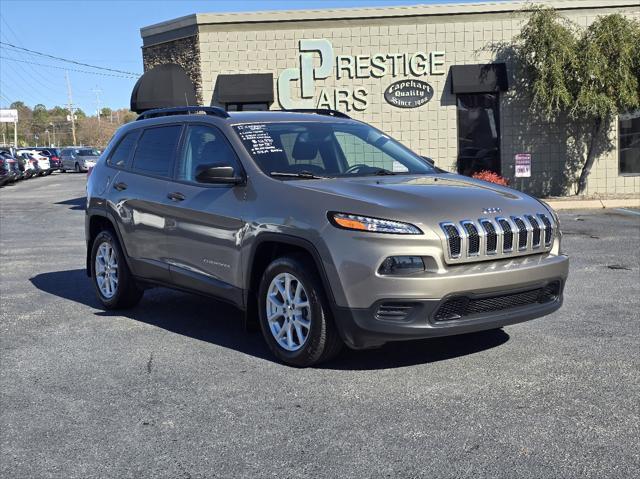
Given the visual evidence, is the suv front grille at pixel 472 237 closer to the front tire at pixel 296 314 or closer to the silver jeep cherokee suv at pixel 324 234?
the silver jeep cherokee suv at pixel 324 234

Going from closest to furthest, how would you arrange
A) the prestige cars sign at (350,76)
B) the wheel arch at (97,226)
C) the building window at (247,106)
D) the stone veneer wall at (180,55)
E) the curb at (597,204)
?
the wheel arch at (97,226) < the curb at (597,204) < the prestige cars sign at (350,76) < the stone veneer wall at (180,55) < the building window at (247,106)

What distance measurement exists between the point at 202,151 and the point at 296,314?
1.78 m

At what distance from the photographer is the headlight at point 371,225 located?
14.8ft

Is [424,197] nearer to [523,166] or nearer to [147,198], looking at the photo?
[147,198]

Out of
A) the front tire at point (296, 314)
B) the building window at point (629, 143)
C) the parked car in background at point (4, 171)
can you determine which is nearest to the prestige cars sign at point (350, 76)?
the building window at point (629, 143)

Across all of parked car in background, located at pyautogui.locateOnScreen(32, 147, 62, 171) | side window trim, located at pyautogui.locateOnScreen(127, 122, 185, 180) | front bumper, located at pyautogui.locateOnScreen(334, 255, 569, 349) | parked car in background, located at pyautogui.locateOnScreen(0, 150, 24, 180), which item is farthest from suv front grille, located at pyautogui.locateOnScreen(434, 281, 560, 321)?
parked car in background, located at pyautogui.locateOnScreen(32, 147, 62, 171)

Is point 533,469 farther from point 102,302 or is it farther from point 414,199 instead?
point 102,302

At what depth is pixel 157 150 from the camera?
258 inches

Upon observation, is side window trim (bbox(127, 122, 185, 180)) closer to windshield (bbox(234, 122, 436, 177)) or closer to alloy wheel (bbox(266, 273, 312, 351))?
windshield (bbox(234, 122, 436, 177))

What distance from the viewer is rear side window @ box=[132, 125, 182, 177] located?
634 centimetres

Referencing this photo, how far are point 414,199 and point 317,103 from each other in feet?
50.6

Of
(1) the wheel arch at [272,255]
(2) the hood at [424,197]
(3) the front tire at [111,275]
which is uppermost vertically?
(2) the hood at [424,197]

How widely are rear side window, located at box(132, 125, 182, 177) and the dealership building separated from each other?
12.9m

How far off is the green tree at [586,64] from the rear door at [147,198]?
13.1 metres
